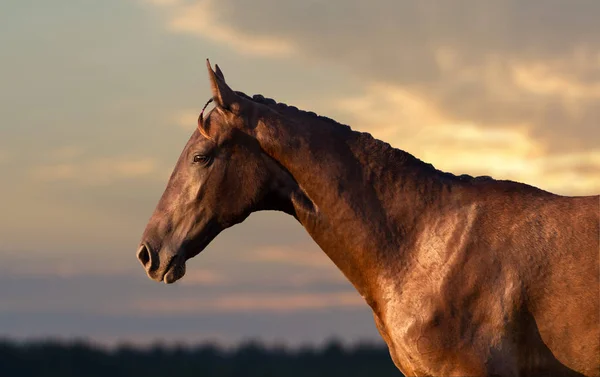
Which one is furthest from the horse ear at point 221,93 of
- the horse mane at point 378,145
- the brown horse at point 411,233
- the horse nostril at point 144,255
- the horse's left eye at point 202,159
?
the horse nostril at point 144,255

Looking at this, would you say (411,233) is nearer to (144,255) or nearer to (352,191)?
(352,191)

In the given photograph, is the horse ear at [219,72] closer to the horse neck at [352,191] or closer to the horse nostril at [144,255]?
the horse neck at [352,191]

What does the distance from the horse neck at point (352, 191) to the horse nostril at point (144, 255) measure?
174 cm

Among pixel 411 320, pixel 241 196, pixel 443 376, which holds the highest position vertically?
pixel 241 196

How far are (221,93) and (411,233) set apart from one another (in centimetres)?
248

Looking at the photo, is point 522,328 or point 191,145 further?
point 191,145

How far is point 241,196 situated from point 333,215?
Answer: 100 cm

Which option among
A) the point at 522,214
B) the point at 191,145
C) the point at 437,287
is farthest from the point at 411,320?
the point at 191,145

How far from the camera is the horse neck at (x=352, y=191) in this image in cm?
901

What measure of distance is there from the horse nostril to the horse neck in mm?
1745

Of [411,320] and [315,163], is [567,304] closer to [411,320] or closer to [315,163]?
[411,320]

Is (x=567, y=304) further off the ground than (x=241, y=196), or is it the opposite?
(x=241, y=196)

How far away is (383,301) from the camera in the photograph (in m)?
8.95

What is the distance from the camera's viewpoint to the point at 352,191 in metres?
9.05
